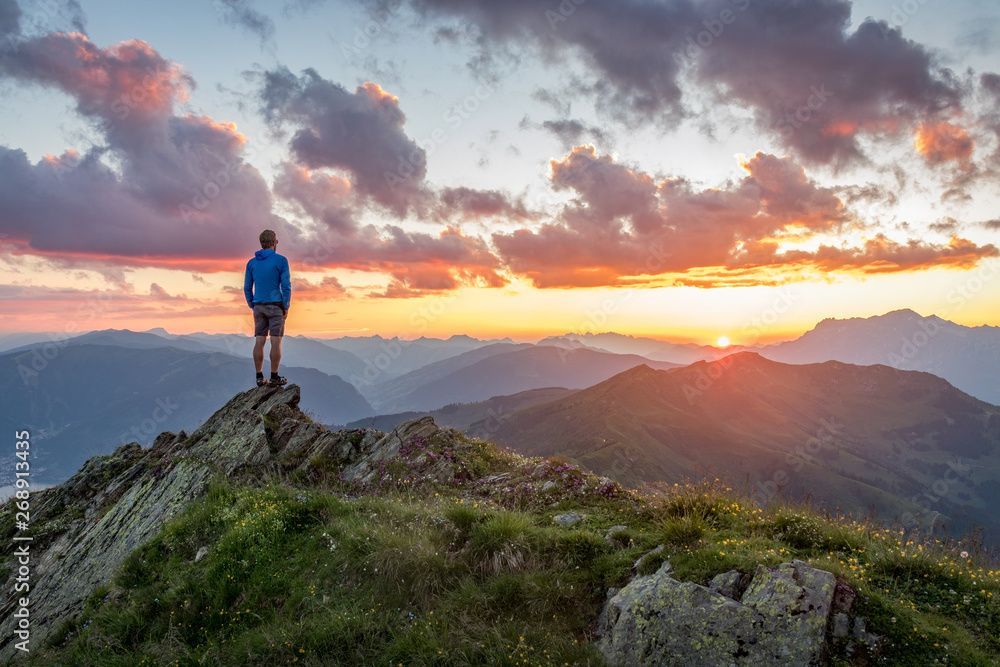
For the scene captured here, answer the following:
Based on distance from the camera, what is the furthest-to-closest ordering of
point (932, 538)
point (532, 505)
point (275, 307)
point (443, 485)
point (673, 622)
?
point (275, 307) → point (443, 485) → point (532, 505) → point (932, 538) → point (673, 622)

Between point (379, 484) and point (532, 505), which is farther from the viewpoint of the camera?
point (379, 484)

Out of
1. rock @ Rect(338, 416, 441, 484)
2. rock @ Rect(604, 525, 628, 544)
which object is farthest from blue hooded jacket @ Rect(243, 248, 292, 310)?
rock @ Rect(604, 525, 628, 544)

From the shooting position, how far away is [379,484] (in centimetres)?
1473

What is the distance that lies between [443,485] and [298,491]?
3814 mm

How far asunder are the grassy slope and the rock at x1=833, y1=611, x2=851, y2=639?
0.33 metres

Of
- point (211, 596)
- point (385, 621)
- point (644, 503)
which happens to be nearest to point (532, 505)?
point (644, 503)

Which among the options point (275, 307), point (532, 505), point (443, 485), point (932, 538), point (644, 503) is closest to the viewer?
point (932, 538)

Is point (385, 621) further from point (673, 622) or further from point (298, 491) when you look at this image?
point (298, 491)

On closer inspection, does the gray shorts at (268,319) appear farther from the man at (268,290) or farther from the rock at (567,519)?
the rock at (567,519)

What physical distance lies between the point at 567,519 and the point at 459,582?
313 centimetres

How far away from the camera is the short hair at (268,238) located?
18.6 m

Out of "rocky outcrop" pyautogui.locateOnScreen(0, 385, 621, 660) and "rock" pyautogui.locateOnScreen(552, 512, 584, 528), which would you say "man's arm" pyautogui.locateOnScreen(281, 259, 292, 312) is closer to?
"rocky outcrop" pyautogui.locateOnScreen(0, 385, 621, 660)

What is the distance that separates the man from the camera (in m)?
18.7

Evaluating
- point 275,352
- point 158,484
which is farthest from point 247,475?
point 275,352
